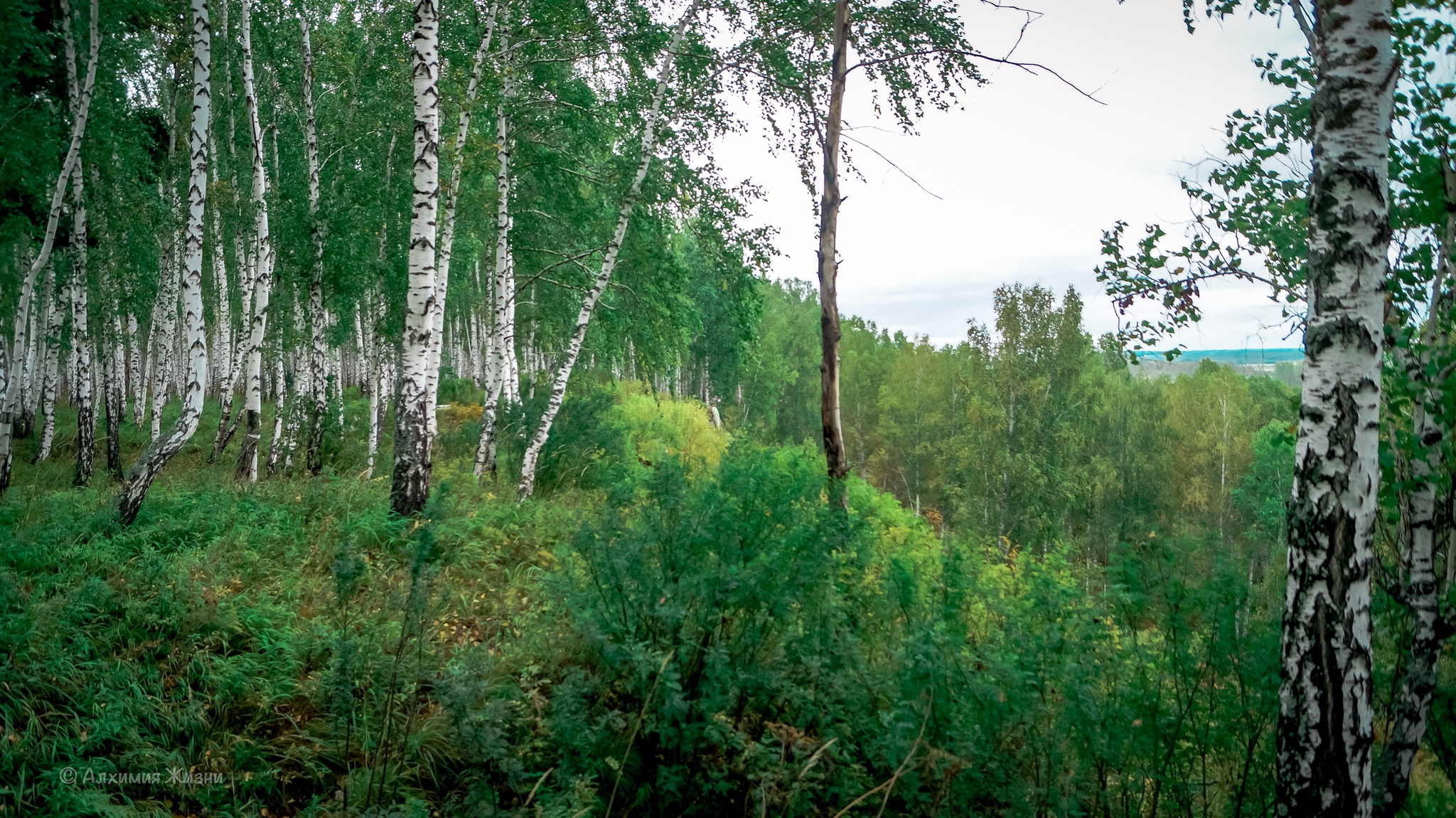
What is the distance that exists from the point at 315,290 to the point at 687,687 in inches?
414

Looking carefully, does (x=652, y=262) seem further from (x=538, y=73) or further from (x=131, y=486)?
(x=131, y=486)

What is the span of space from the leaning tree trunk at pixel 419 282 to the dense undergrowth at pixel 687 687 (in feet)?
7.60

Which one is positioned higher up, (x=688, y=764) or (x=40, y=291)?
(x=40, y=291)

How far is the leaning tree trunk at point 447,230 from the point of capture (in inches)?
300

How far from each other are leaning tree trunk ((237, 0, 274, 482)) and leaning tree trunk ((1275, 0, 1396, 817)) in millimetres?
11183

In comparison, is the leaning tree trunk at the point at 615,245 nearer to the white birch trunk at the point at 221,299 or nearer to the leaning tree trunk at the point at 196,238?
the leaning tree trunk at the point at 196,238

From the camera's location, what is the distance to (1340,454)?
9.60ft

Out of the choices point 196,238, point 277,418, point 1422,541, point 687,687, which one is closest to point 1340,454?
point 1422,541

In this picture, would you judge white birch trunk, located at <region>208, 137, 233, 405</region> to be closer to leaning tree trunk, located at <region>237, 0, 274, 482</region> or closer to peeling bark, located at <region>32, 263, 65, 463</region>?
peeling bark, located at <region>32, 263, 65, 463</region>

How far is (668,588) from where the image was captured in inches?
150

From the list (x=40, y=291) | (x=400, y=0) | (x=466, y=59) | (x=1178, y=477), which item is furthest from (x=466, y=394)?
(x=1178, y=477)

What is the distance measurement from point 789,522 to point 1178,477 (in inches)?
1650

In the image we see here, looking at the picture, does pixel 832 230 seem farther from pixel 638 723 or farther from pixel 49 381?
pixel 49 381

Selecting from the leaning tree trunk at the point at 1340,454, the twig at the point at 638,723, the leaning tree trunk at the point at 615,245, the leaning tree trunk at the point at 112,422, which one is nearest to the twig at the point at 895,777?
the twig at the point at 638,723
